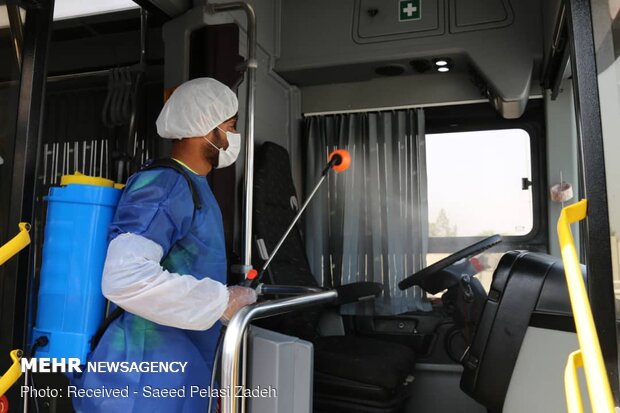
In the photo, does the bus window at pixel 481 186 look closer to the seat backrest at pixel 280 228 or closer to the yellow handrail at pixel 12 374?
the seat backrest at pixel 280 228

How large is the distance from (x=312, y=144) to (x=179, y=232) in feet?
6.97

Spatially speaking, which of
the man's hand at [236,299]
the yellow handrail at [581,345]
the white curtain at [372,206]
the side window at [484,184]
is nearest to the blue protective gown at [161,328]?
the man's hand at [236,299]

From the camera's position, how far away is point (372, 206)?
11.3ft

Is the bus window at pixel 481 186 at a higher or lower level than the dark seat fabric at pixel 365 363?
higher

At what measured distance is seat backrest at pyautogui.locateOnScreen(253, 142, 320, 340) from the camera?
2.75 metres

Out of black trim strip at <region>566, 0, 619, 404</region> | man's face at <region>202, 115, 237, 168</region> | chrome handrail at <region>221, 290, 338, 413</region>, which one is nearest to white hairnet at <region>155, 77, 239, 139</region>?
man's face at <region>202, 115, 237, 168</region>

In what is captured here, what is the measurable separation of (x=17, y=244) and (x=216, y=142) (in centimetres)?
71

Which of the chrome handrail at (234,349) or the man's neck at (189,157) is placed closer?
the chrome handrail at (234,349)

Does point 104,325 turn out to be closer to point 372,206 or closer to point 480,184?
point 372,206

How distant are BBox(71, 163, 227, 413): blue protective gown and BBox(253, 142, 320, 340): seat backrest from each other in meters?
1.05

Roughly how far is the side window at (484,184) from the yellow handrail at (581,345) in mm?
2343

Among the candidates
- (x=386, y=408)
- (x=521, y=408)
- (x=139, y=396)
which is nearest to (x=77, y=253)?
(x=139, y=396)

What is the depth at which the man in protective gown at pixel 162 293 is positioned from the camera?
4.54 ft

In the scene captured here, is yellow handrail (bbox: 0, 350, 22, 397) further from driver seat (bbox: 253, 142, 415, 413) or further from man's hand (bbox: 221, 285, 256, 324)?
driver seat (bbox: 253, 142, 415, 413)
